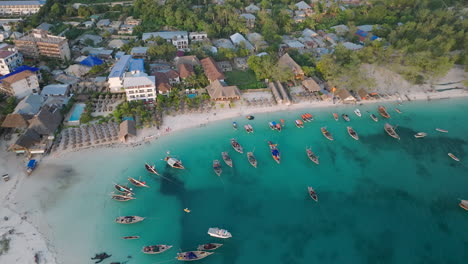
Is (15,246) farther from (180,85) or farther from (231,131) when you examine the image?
(180,85)

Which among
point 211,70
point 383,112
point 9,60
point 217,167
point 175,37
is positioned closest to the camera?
point 217,167

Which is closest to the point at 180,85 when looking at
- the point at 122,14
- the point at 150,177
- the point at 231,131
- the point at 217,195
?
the point at 231,131

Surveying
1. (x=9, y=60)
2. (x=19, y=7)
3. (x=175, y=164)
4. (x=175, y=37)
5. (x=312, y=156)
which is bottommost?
(x=175, y=164)

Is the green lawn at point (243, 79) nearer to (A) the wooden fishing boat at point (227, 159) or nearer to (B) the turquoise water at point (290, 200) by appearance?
(B) the turquoise water at point (290, 200)

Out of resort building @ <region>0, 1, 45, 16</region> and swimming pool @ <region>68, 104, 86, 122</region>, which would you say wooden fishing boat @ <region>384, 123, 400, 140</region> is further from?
resort building @ <region>0, 1, 45, 16</region>

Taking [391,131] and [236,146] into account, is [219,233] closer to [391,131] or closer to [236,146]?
[236,146]

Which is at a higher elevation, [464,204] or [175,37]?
[175,37]

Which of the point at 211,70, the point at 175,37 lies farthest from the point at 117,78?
the point at 175,37
